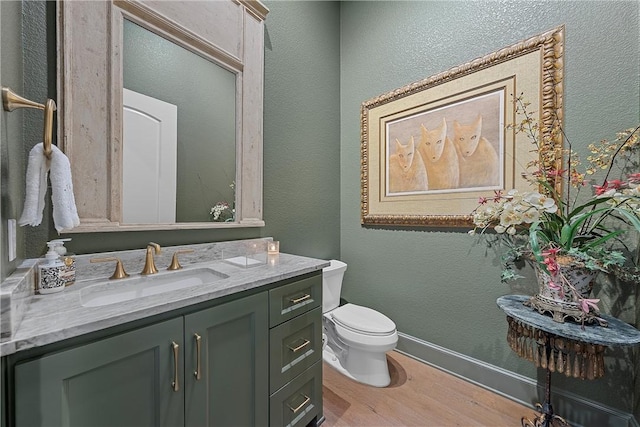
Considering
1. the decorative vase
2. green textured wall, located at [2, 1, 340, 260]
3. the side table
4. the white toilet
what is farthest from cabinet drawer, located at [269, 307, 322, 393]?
the decorative vase

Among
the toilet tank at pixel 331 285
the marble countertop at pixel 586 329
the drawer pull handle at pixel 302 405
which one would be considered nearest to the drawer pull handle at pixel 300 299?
the drawer pull handle at pixel 302 405

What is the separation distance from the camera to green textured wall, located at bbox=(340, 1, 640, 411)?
1259mm

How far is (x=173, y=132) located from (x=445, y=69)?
1.83 meters

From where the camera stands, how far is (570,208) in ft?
4.46

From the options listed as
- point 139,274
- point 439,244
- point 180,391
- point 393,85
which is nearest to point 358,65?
point 393,85

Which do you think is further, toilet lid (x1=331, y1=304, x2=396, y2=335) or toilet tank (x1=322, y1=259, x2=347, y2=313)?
toilet tank (x1=322, y1=259, x2=347, y2=313)

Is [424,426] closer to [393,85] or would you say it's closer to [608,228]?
[608,228]

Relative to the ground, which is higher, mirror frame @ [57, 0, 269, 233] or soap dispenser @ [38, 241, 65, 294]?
mirror frame @ [57, 0, 269, 233]

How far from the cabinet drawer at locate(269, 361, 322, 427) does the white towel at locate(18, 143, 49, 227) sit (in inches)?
43.7

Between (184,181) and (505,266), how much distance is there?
1.94m

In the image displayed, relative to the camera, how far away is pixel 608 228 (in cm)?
126

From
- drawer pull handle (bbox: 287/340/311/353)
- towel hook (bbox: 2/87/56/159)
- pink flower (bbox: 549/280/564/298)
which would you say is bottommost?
drawer pull handle (bbox: 287/340/311/353)

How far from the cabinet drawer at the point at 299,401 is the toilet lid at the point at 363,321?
39 cm

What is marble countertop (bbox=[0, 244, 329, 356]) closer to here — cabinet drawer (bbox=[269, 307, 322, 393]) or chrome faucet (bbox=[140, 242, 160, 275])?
chrome faucet (bbox=[140, 242, 160, 275])
